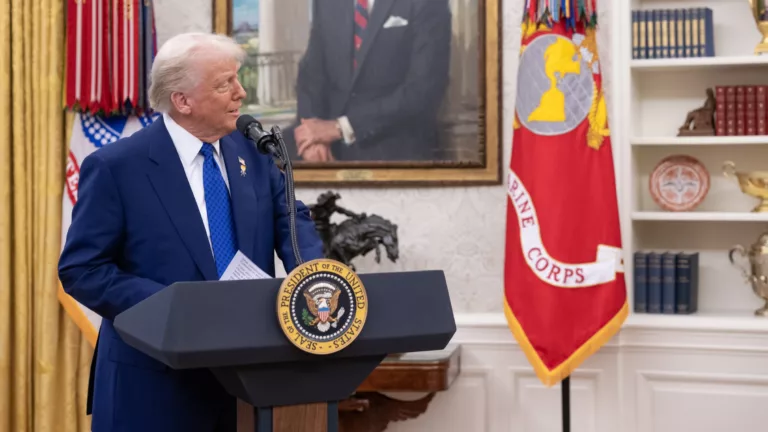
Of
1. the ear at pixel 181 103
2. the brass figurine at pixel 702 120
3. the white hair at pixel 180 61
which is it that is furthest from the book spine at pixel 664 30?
the ear at pixel 181 103

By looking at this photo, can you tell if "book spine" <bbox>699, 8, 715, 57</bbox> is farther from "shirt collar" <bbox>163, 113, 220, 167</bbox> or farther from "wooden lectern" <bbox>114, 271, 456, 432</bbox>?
"wooden lectern" <bbox>114, 271, 456, 432</bbox>

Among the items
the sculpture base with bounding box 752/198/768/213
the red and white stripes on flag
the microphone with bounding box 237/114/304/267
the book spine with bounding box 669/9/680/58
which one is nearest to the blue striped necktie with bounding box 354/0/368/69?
the red and white stripes on flag

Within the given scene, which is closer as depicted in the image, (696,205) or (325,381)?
(325,381)

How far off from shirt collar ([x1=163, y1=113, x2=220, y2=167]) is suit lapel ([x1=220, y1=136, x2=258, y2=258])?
5cm

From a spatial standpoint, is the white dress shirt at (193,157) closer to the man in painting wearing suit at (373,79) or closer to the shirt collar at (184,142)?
the shirt collar at (184,142)

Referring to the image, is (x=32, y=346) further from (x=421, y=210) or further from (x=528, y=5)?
(x=528, y=5)

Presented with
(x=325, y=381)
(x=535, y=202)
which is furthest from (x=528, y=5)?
(x=325, y=381)

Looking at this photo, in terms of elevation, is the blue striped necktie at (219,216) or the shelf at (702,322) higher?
the blue striped necktie at (219,216)

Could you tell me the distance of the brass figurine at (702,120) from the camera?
3742mm

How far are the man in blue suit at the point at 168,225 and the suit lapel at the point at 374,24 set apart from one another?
1.88m

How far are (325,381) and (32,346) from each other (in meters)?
2.80

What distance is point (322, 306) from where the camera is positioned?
152 cm

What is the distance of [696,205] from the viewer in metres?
3.76

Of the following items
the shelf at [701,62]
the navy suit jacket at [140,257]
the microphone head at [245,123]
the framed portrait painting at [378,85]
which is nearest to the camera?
the microphone head at [245,123]
